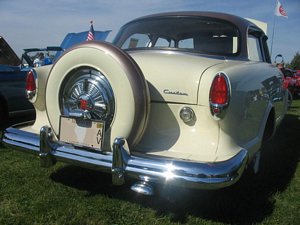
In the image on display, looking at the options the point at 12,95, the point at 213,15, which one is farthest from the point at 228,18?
the point at 12,95

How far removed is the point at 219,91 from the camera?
2.37 meters

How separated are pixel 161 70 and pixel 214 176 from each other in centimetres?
90

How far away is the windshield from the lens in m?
3.35

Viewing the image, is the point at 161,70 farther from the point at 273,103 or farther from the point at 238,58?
the point at 273,103

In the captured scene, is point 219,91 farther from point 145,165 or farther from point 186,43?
Answer: point 186,43

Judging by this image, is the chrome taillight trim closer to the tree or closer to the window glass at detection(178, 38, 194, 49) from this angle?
the window glass at detection(178, 38, 194, 49)

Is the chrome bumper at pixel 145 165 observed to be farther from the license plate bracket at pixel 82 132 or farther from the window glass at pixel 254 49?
the window glass at pixel 254 49

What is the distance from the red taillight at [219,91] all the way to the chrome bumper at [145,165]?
386mm

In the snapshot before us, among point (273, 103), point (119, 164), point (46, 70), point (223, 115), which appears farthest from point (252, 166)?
point (46, 70)

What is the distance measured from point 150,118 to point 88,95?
50 cm

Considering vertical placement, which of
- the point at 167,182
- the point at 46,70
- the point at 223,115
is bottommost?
the point at 167,182

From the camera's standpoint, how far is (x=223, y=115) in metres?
2.38

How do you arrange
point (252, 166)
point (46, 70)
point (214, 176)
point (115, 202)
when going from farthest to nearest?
point (252, 166) < point (46, 70) < point (115, 202) < point (214, 176)

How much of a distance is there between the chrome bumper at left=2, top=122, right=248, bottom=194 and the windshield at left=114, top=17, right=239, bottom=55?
121 cm
